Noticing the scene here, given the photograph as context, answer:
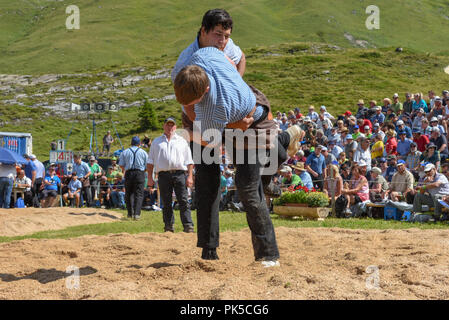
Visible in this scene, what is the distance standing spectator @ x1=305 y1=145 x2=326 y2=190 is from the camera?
50.2ft

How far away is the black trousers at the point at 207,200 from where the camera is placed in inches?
202

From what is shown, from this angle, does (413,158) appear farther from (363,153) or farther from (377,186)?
(377,186)

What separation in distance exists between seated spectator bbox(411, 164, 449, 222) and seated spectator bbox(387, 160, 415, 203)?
845 mm

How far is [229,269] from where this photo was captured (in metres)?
4.76

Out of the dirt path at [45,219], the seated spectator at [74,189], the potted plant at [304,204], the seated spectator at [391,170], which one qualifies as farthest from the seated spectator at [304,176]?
the seated spectator at [74,189]

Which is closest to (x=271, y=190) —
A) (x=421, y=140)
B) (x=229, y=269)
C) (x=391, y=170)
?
(x=229, y=269)

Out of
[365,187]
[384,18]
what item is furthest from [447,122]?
[384,18]

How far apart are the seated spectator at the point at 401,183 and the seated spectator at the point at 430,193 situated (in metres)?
0.84

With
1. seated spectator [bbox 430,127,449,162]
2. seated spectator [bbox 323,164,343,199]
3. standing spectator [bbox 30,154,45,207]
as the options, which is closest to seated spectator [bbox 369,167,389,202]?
seated spectator [bbox 323,164,343,199]

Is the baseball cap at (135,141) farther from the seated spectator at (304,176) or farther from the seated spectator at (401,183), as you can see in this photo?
the seated spectator at (401,183)

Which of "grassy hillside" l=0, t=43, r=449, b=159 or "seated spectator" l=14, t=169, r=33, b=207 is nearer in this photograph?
"seated spectator" l=14, t=169, r=33, b=207

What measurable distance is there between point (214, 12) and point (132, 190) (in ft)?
28.3

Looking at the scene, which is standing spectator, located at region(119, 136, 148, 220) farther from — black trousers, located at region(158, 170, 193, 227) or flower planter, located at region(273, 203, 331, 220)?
black trousers, located at region(158, 170, 193, 227)

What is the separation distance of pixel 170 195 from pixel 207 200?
4.37m
